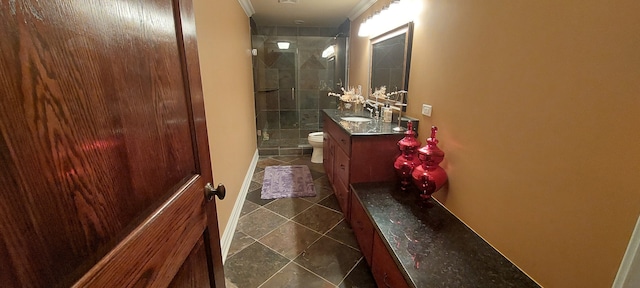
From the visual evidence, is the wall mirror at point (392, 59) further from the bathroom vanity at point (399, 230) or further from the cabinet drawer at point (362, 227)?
the cabinet drawer at point (362, 227)

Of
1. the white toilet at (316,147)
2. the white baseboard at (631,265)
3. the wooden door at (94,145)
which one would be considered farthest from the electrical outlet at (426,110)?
the white toilet at (316,147)

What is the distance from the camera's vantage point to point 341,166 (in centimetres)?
238

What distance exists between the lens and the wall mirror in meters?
2.17

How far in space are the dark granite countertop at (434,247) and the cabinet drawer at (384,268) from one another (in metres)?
0.06

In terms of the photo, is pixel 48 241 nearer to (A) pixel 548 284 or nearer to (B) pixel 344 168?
(A) pixel 548 284

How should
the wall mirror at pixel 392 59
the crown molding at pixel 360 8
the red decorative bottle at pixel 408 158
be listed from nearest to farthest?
the red decorative bottle at pixel 408 158, the wall mirror at pixel 392 59, the crown molding at pixel 360 8

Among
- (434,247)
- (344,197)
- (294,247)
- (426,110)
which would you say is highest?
(426,110)

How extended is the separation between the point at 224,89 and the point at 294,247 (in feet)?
4.57

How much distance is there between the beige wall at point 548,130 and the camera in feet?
2.69

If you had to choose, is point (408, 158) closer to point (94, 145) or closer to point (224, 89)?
point (224, 89)

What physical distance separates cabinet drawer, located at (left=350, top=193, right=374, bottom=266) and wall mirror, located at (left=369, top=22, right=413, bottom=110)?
101cm

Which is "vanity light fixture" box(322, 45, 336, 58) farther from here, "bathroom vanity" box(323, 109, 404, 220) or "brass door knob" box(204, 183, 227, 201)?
"brass door knob" box(204, 183, 227, 201)

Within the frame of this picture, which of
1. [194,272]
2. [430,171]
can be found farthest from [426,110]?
[194,272]

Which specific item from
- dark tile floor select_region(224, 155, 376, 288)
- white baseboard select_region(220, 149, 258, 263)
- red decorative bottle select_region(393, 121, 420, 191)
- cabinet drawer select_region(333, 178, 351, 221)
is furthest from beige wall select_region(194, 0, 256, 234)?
red decorative bottle select_region(393, 121, 420, 191)
